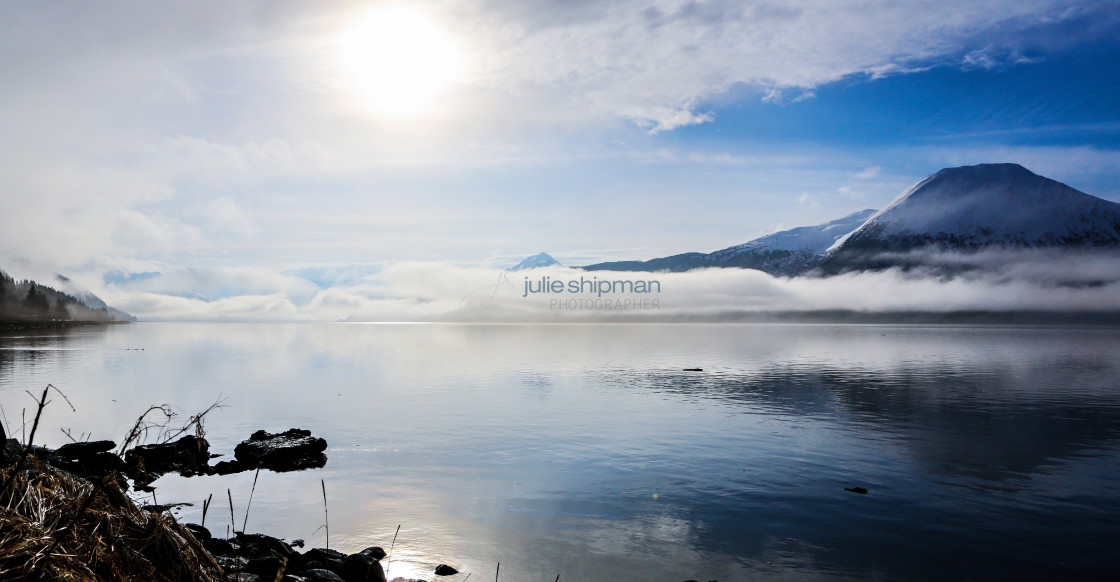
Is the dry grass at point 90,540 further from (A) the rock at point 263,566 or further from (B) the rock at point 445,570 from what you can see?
(B) the rock at point 445,570

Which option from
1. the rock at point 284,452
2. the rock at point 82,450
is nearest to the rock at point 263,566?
the rock at point 284,452

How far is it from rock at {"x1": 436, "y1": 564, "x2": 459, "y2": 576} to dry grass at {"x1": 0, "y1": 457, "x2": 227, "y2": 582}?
13529mm

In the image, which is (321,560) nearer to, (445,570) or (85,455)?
(445,570)

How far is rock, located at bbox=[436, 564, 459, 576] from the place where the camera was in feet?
65.2

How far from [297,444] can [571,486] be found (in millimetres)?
17536

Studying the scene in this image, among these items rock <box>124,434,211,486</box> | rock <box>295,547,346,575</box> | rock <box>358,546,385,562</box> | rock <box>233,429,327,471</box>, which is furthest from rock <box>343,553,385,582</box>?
rock <box>233,429,327,471</box>

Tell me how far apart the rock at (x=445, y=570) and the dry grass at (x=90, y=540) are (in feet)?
44.4

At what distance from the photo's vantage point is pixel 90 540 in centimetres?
670

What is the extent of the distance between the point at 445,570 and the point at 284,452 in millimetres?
20622

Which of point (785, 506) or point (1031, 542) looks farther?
point (785, 506)

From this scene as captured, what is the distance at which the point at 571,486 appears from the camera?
30938mm

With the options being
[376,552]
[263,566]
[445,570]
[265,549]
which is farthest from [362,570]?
[263,566]

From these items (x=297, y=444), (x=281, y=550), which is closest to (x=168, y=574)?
(x=281, y=550)

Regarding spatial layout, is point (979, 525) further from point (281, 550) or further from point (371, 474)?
point (371, 474)
